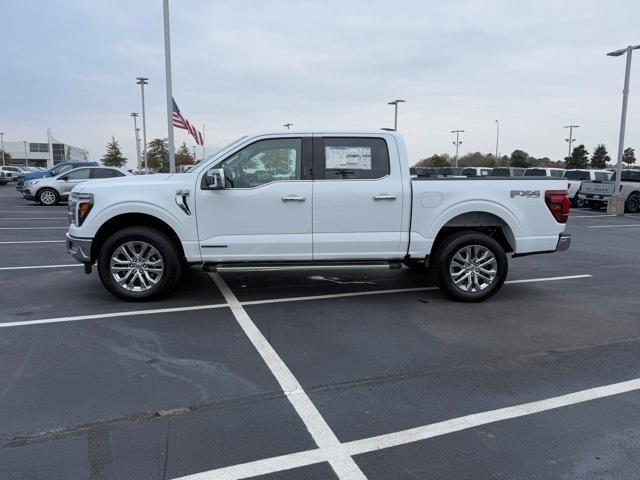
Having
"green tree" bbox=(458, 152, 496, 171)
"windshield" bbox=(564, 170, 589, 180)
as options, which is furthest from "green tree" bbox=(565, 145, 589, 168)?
"windshield" bbox=(564, 170, 589, 180)

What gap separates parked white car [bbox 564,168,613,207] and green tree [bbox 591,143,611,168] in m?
54.8

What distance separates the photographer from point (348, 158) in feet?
20.3

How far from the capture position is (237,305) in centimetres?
609

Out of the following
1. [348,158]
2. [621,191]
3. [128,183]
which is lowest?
[621,191]

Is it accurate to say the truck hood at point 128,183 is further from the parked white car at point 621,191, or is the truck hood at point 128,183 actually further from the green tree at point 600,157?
the green tree at point 600,157

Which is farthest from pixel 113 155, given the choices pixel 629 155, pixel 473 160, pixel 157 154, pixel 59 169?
pixel 629 155

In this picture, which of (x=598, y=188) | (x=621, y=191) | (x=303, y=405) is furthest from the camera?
(x=598, y=188)

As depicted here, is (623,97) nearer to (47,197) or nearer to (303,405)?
(303,405)

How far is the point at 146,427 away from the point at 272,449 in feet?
2.91

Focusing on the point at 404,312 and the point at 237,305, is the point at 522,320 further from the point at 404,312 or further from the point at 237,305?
the point at 237,305

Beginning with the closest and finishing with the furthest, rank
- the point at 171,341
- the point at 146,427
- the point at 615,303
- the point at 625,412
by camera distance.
→ the point at 146,427
the point at 625,412
the point at 171,341
the point at 615,303

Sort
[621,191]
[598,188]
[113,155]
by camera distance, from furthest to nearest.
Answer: [113,155], [598,188], [621,191]

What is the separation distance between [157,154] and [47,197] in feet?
148

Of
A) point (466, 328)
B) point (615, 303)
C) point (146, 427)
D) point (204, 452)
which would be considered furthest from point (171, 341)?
point (615, 303)
